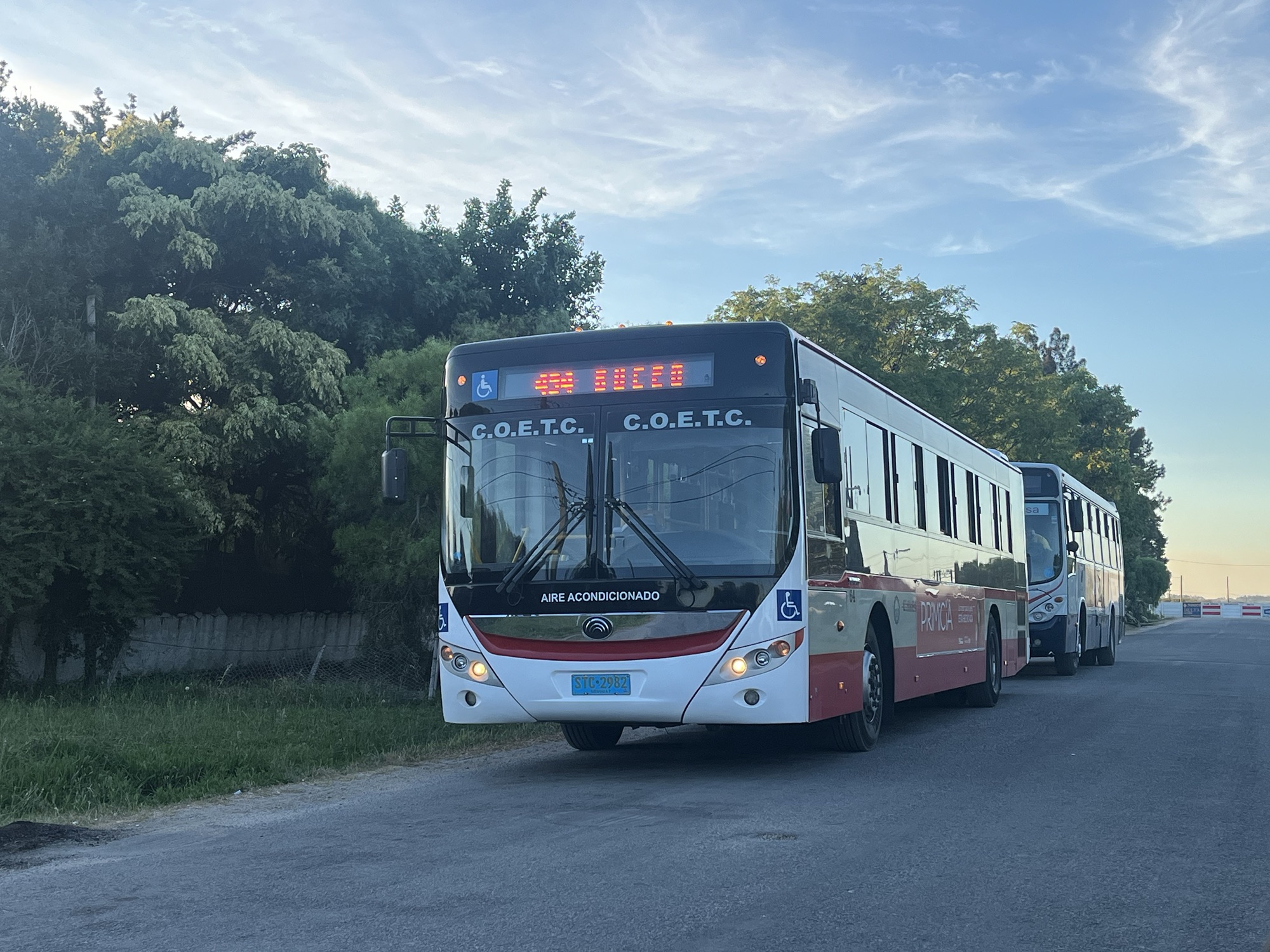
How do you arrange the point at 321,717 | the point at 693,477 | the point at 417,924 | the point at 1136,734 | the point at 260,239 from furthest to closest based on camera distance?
the point at 260,239 → the point at 321,717 → the point at 1136,734 → the point at 693,477 → the point at 417,924

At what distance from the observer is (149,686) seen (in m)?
21.3

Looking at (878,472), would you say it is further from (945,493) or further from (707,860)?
(707,860)

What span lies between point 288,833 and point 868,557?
18.7 ft

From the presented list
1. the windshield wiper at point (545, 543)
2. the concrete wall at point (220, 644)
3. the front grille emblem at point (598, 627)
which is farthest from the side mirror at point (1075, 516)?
the front grille emblem at point (598, 627)

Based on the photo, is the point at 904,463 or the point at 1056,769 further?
the point at 904,463

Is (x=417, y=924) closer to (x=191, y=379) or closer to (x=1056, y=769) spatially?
(x=1056, y=769)

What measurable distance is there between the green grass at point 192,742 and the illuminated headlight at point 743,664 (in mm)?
3636

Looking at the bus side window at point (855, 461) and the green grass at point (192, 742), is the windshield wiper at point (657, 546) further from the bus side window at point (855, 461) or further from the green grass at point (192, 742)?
the green grass at point (192, 742)

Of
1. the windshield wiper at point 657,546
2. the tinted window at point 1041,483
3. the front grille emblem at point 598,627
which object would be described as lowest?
the front grille emblem at point 598,627

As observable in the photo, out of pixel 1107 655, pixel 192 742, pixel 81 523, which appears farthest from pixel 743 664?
pixel 1107 655

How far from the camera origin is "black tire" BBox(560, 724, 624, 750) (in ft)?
40.6

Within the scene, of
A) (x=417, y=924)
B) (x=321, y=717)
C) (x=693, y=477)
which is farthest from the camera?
(x=321, y=717)

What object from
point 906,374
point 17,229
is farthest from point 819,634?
point 906,374

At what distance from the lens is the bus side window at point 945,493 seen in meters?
15.2
